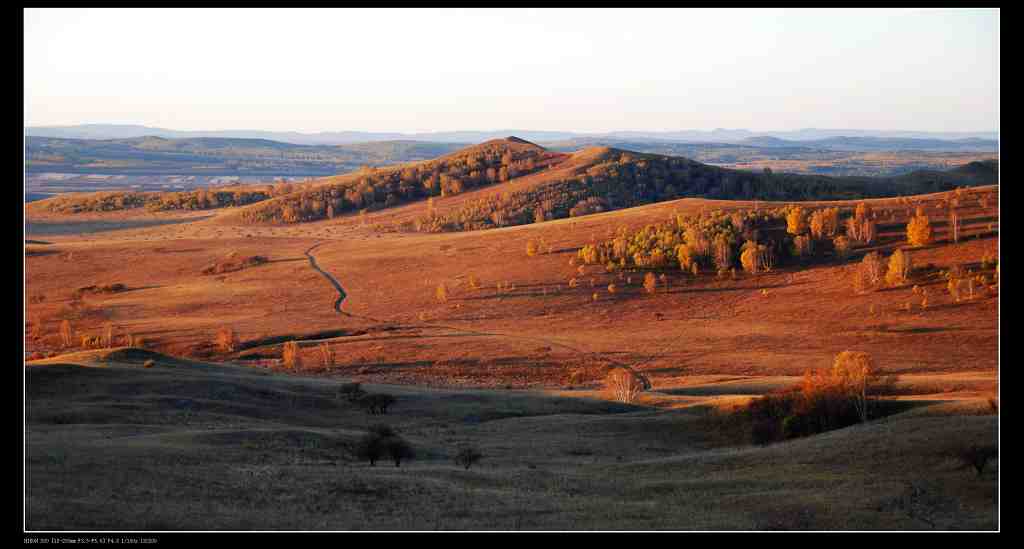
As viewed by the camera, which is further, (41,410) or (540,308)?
(540,308)

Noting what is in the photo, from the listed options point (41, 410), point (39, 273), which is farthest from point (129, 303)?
point (41, 410)

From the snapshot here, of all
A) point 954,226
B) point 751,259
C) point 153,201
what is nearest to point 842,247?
point 751,259

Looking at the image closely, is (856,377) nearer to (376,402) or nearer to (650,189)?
(376,402)

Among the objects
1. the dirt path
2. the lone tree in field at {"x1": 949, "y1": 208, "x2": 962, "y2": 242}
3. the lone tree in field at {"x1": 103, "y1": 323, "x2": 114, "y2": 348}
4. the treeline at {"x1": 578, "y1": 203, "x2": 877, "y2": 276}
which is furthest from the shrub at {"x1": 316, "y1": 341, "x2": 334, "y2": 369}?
the lone tree in field at {"x1": 949, "y1": 208, "x2": 962, "y2": 242}

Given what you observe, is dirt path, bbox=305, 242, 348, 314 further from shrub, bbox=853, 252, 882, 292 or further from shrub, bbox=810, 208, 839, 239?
shrub, bbox=810, 208, 839, 239
